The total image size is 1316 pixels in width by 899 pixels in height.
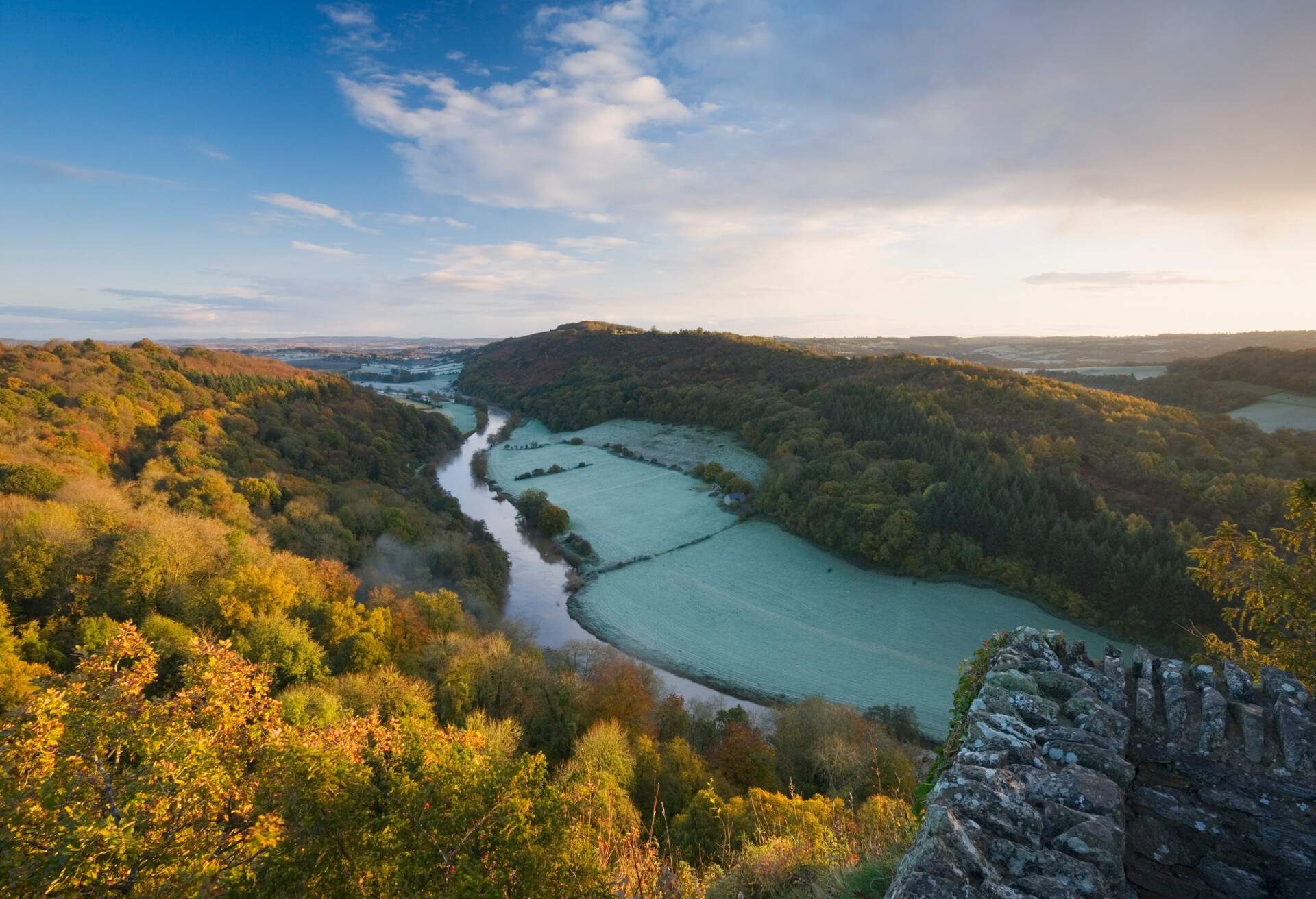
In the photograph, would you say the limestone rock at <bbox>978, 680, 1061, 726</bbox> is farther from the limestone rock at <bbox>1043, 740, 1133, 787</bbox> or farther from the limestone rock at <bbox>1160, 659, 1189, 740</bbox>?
the limestone rock at <bbox>1160, 659, 1189, 740</bbox>

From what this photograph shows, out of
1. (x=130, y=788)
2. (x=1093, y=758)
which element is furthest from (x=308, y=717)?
(x=1093, y=758)

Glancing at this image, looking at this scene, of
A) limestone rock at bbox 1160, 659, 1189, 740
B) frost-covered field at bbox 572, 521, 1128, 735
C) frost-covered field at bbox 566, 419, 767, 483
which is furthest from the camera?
frost-covered field at bbox 566, 419, 767, 483

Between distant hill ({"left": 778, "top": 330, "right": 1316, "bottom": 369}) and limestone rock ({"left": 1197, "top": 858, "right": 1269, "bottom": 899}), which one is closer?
limestone rock ({"left": 1197, "top": 858, "right": 1269, "bottom": 899})

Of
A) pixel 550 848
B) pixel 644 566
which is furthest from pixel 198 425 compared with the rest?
pixel 550 848

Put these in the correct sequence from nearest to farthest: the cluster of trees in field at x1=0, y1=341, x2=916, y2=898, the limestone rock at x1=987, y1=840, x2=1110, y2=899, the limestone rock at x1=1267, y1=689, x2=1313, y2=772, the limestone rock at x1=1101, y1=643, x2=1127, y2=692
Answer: the limestone rock at x1=987, y1=840, x2=1110, y2=899 → the limestone rock at x1=1267, y1=689, x2=1313, y2=772 → the limestone rock at x1=1101, y1=643, x2=1127, y2=692 → the cluster of trees in field at x1=0, y1=341, x2=916, y2=898

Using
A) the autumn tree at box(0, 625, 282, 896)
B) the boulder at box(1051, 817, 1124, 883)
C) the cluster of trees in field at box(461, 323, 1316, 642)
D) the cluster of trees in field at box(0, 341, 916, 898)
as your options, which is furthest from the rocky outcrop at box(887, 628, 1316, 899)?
the cluster of trees in field at box(461, 323, 1316, 642)

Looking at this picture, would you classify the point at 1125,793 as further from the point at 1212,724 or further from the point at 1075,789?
the point at 1212,724
